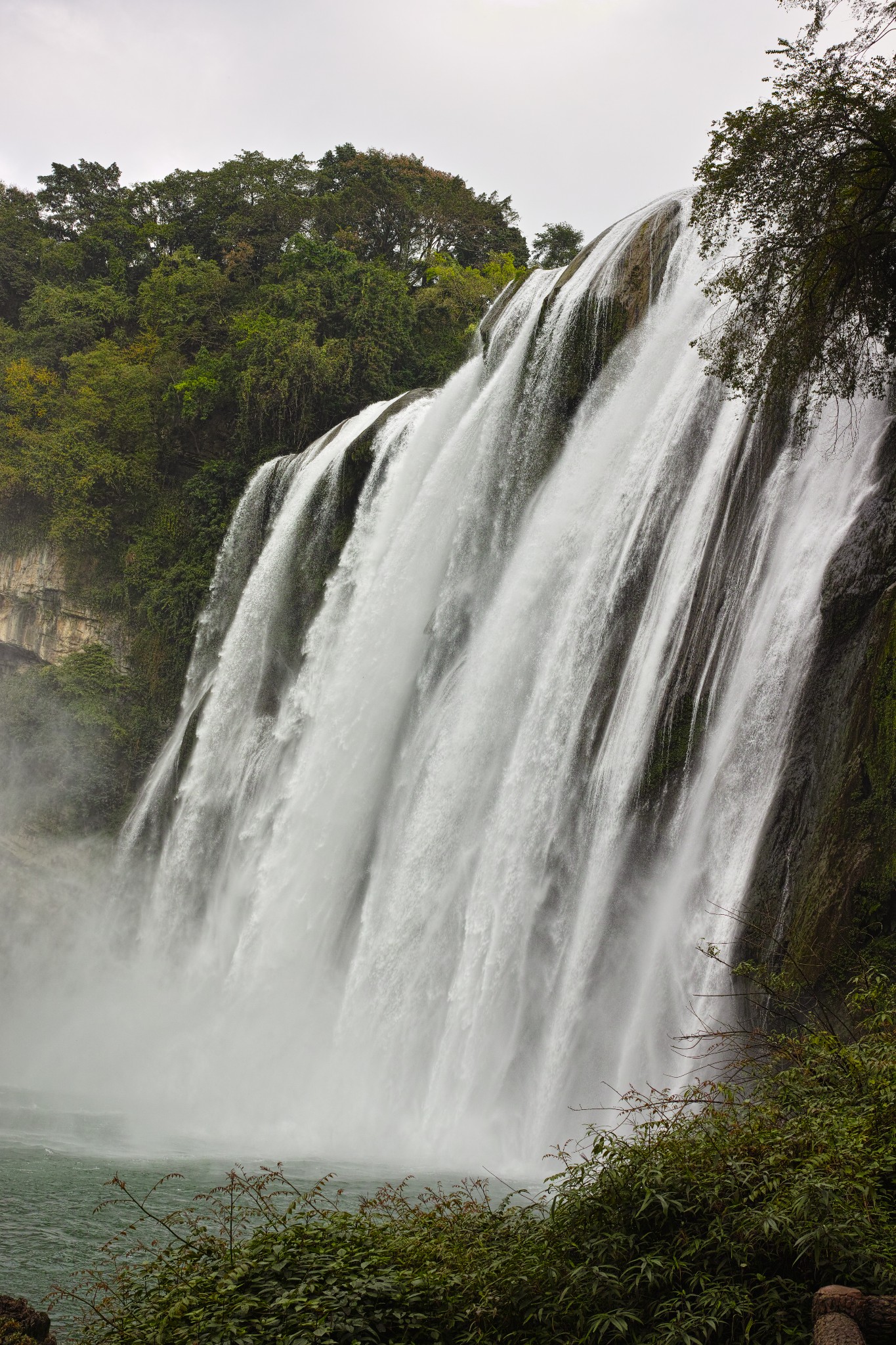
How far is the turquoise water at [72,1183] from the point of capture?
7113 mm

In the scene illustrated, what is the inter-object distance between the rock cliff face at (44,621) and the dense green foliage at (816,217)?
1962cm

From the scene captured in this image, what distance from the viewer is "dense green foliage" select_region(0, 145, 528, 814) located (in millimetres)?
25562

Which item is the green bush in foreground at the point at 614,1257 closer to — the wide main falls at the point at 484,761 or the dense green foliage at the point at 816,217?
the wide main falls at the point at 484,761

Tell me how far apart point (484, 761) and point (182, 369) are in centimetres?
1847

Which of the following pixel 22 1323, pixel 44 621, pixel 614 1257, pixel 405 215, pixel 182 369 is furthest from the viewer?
pixel 405 215

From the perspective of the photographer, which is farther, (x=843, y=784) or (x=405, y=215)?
(x=405, y=215)

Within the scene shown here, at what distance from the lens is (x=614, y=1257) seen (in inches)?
177

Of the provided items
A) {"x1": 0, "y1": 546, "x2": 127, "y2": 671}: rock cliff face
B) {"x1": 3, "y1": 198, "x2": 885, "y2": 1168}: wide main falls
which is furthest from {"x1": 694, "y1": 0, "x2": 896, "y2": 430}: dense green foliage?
{"x1": 0, "y1": 546, "x2": 127, "y2": 671}: rock cliff face

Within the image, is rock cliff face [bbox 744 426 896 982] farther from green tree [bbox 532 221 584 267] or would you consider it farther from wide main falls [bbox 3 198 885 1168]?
green tree [bbox 532 221 584 267]

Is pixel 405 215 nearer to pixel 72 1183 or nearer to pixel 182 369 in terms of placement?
pixel 182 369

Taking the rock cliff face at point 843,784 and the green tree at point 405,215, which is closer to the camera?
the rock cliff face at point 843,784

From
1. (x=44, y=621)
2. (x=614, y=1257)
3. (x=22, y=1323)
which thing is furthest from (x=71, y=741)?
(x=614, y=1257)

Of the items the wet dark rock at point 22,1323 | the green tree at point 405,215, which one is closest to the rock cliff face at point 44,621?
the green tree at point 405,215

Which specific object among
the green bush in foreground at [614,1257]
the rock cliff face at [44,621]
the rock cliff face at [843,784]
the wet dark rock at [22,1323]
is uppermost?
the rock cliff face at [44,621]
